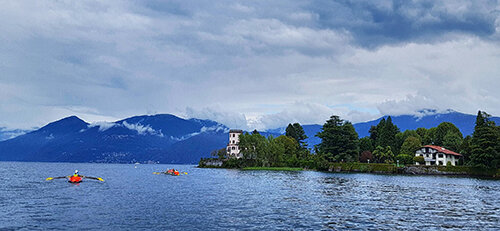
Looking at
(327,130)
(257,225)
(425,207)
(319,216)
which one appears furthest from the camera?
(327,130)

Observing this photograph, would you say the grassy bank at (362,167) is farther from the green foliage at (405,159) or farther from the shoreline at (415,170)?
the green foliage at (405,159)

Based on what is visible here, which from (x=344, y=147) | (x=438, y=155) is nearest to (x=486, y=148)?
(x=438, y=155)

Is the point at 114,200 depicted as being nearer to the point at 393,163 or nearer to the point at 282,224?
the point at 282,224

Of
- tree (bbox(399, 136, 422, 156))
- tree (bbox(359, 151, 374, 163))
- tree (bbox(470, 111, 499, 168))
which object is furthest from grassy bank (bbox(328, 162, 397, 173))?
tree (bbox(470, 111, 499, 168))

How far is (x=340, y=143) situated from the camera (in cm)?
16562

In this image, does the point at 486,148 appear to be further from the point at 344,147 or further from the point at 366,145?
the point at 366,145

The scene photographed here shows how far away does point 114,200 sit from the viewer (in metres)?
51.2

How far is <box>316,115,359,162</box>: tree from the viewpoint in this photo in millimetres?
164375

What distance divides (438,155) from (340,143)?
3782cm

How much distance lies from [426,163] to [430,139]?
38.0 meters

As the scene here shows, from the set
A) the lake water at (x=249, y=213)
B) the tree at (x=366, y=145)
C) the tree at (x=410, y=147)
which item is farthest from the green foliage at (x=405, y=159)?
the lake water at (x=249, y=213)

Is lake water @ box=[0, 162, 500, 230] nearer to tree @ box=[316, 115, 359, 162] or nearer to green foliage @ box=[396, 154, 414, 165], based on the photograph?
green foliage @ box=[396, 154, 414, 165]

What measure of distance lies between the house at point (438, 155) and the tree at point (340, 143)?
1055 inches

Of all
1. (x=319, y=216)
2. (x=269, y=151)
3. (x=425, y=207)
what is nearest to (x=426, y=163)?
(x=269, y=151)
